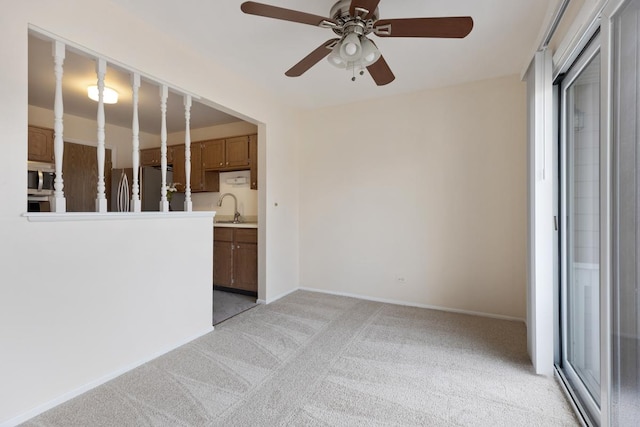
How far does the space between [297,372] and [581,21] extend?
8.77ft

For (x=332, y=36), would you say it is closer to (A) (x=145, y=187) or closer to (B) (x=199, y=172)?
(B) (x=199, y=172)

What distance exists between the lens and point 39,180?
3.56 metres

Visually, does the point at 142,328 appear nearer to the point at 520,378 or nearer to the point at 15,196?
the point at 15,196

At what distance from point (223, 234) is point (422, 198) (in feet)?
8.80

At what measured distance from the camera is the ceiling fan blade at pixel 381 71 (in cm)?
207

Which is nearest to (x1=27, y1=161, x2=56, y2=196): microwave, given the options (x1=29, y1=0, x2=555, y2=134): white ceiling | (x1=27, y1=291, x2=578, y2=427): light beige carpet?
(x1=29, y1=0, x2=555, y2=134): white ceiling

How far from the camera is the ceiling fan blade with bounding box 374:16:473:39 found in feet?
5.08

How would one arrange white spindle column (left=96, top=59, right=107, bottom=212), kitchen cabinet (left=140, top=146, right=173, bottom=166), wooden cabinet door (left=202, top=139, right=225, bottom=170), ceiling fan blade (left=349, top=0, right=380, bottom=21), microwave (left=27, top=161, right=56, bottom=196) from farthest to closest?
kitchen cabinet (left=140, top=146, right=173, bottom=166)
wooden cabinet door (left=202, top=139, right=225, bottom=170)
microwave (left=27, top=161, right=56, bottom=196)
white spindle column (left=96, top=59, right=107, bottom=212)
ceiling fan blade (left=349, top=0, right=380, bottom=21)

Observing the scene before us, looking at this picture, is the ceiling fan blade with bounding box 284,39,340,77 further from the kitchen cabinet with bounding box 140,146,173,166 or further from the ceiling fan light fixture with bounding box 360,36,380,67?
the kitchen cabinet with bounding box 140,146,173,166

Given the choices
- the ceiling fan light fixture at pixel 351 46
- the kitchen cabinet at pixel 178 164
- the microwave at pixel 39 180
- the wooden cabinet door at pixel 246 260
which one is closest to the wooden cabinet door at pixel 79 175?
the microwave at pixel 39 180

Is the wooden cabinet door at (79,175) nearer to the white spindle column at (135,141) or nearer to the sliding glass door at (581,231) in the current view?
the white spindle column at (135,141)

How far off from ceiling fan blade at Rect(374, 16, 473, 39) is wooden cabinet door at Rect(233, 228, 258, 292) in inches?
→ 110

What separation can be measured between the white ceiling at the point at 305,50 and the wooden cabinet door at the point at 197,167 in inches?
26.2

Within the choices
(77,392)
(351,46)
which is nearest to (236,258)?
(77,392)
